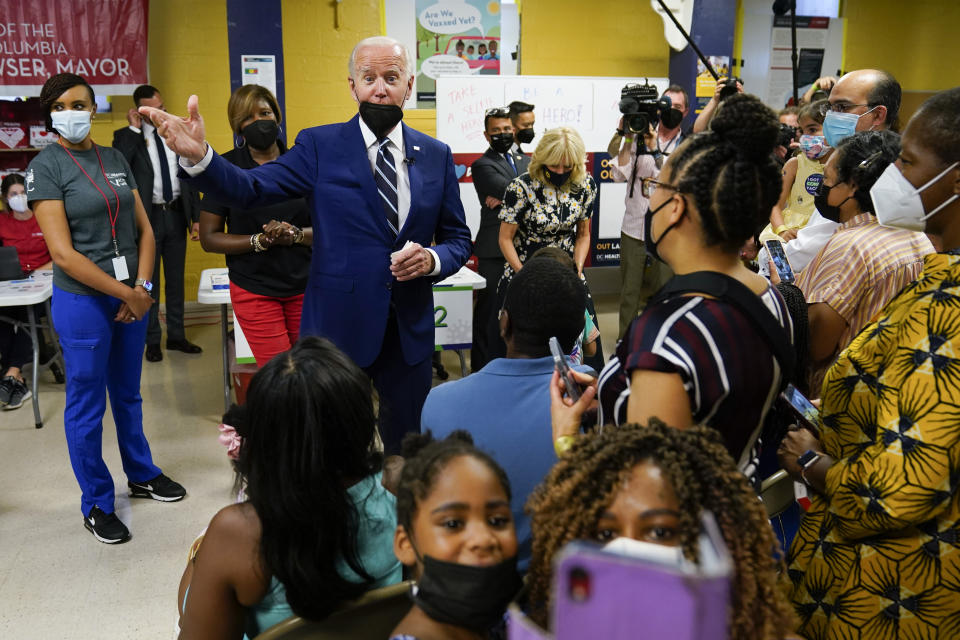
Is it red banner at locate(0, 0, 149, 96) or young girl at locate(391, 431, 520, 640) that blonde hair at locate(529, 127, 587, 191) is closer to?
young girl at locate(391, 431, 520, 640)

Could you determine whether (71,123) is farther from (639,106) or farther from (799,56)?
(799,56)

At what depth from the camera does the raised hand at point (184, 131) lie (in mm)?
1696

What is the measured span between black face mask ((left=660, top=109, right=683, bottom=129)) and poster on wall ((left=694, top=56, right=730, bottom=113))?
4.88 feet

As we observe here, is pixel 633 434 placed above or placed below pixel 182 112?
below

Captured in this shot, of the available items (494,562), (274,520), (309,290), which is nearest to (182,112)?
(309,290)

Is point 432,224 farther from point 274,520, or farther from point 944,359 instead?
point 944,359

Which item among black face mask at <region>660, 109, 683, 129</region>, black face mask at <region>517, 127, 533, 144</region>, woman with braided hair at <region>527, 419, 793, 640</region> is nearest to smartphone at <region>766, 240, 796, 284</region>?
woman with braided hair at <region>527, 419, 793, 640</region>

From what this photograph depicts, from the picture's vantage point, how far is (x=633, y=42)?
270 inches

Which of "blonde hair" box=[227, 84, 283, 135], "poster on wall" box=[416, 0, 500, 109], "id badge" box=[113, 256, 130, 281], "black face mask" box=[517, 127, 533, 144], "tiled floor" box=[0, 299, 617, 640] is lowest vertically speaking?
"tiled floor" box=[0, 299, 617, 640]

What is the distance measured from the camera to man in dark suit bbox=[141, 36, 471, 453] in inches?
86.2

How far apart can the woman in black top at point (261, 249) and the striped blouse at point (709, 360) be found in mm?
2239

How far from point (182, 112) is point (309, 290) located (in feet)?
14.1

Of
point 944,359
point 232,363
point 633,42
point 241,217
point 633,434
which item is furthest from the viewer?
point 633,42

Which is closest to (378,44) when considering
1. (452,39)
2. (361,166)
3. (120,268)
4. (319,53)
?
(361,166)
